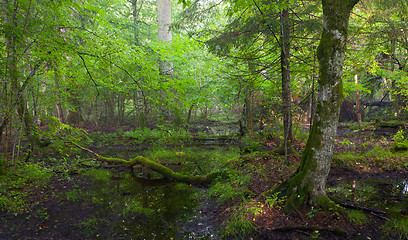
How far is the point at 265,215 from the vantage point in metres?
3.70

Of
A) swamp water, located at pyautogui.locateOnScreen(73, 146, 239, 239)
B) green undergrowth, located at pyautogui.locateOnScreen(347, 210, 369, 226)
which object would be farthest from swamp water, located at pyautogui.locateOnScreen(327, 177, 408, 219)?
swamp water, located at pyautogui.locateOnScreen(73, 146, 239, 239)

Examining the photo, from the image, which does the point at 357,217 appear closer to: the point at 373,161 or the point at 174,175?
the point at 373,161

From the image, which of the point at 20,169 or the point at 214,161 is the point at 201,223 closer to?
the point at 214,161

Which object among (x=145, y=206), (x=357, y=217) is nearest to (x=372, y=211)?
(x=357, y=217)

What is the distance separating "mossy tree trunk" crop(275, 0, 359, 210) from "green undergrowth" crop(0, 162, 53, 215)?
5.62 m

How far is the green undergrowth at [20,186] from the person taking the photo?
427 cm

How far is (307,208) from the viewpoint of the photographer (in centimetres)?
356

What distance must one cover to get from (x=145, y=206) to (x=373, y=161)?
711 cm

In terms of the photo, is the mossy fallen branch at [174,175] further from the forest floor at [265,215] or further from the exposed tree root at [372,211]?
the exposed tree root at [372,211]

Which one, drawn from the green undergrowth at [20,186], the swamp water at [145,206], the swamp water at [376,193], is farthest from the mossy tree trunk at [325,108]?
the green undergrowth at [20,186]

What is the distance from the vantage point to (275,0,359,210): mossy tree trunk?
3.22 m

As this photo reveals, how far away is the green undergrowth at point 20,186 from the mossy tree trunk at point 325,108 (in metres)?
5.62

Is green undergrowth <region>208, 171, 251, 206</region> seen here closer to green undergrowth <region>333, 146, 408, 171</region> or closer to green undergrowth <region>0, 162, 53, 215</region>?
green undergrowth <region>333, 146, 408, 171</region>

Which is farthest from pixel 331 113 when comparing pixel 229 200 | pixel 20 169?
pixel 20 169
